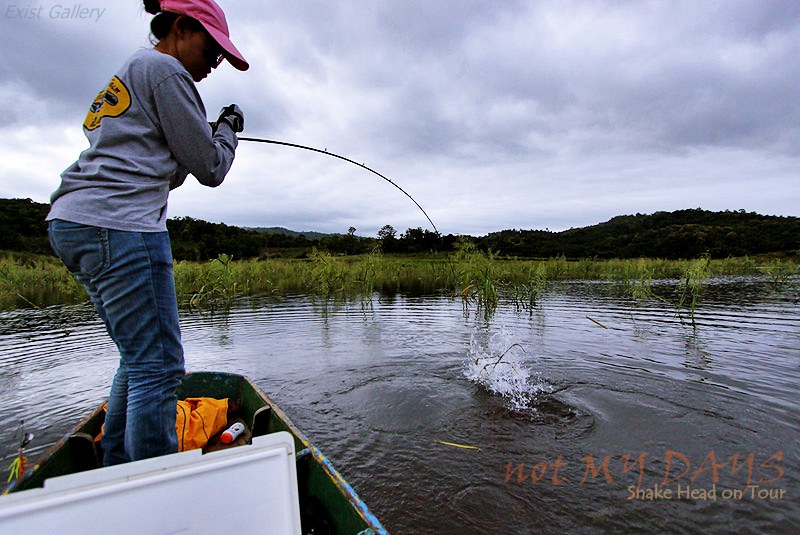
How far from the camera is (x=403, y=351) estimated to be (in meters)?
6.13

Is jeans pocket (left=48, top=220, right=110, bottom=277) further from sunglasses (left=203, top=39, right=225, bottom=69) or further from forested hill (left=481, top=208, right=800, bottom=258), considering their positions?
forested hill (left=481, top=208, right=800, bottom=258)

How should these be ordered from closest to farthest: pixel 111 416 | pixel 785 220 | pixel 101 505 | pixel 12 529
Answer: pixel 12 529 < pixel 101 505 < pixel 111 416 < pixel 785 220

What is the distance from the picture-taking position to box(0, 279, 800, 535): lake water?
260 cm

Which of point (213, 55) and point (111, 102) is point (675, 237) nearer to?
point (213, 55)

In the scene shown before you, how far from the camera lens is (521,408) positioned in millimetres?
4012

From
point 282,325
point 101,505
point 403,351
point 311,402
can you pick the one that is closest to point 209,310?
point 282,325

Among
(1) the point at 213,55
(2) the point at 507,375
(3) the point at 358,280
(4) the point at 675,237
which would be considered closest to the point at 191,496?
(1) the point at 213,55

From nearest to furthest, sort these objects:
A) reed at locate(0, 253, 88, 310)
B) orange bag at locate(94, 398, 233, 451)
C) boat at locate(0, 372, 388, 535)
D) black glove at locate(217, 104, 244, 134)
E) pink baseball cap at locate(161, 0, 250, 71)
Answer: boat at locate(0, 372, 388, 535) → pink baseball cap at locate(161, 0, 250, 71) → black glove at locate(217, 104, 244, 134) → orange bag at locate(94, 398, 233, 451) → reed at locate(0, 253, 88, 310)

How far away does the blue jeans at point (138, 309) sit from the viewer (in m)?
1.74

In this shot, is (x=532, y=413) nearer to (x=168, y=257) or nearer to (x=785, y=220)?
(x=168, y=257)

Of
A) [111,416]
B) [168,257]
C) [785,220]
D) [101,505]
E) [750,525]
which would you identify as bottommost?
[750,525]

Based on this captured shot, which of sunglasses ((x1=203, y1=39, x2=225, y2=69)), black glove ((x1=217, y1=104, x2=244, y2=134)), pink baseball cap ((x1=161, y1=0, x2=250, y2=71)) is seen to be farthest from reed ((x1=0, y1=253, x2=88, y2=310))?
pink baseball cap ((x1=161, y1=0, x2=250, y2=71))

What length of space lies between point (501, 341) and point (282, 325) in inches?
167

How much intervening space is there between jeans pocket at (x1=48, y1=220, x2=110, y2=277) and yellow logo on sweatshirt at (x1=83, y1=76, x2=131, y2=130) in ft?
1.54
